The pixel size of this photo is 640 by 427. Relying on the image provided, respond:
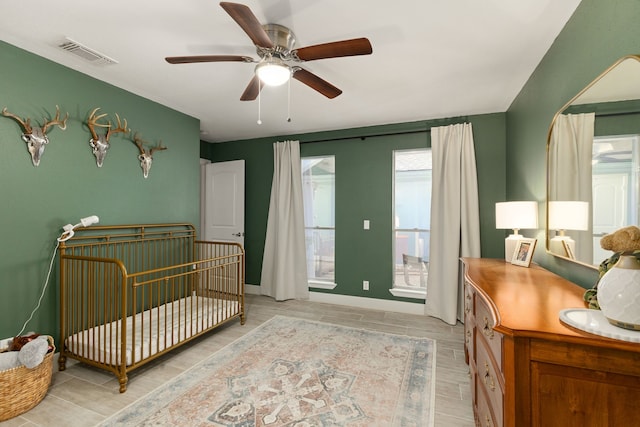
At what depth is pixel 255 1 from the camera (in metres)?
1.59

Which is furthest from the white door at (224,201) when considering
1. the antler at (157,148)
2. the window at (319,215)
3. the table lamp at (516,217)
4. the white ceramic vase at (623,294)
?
the white ceramic vase at (623,294)

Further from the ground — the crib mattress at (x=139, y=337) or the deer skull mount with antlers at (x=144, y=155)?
the deer skull mount with antlers at (x=144, y=155)

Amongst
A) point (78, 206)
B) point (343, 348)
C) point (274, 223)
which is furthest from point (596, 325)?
point (274, 223)

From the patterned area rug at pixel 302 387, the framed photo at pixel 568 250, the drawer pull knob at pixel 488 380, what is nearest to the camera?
the drawer pull knob at pixel 488 380

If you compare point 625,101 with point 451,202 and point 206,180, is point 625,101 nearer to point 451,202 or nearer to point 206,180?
point 451,202

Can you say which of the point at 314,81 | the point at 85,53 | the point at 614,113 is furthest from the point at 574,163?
the point at 85,53

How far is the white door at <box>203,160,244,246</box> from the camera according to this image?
4367mm

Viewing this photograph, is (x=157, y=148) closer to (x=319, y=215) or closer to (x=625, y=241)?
(x=319, y=215)

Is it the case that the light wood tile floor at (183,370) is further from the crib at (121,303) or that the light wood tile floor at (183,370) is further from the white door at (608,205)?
the white door at (608,205)

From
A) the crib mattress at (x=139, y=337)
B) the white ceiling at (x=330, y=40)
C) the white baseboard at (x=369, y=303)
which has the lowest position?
the white baseboard at (x=369, y=303)

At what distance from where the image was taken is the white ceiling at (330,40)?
1654mm

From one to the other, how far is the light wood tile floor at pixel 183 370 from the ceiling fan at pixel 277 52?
2.21 m

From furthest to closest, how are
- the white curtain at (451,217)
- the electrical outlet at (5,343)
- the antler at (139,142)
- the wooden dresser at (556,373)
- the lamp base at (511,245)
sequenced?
the white curtain at (451,217)
the antler at (139,142)
the lamp base at (511,245)
the electrical outlet at (5,343)
the wooden dresser at (556,373)

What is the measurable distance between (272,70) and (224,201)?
121 inches
